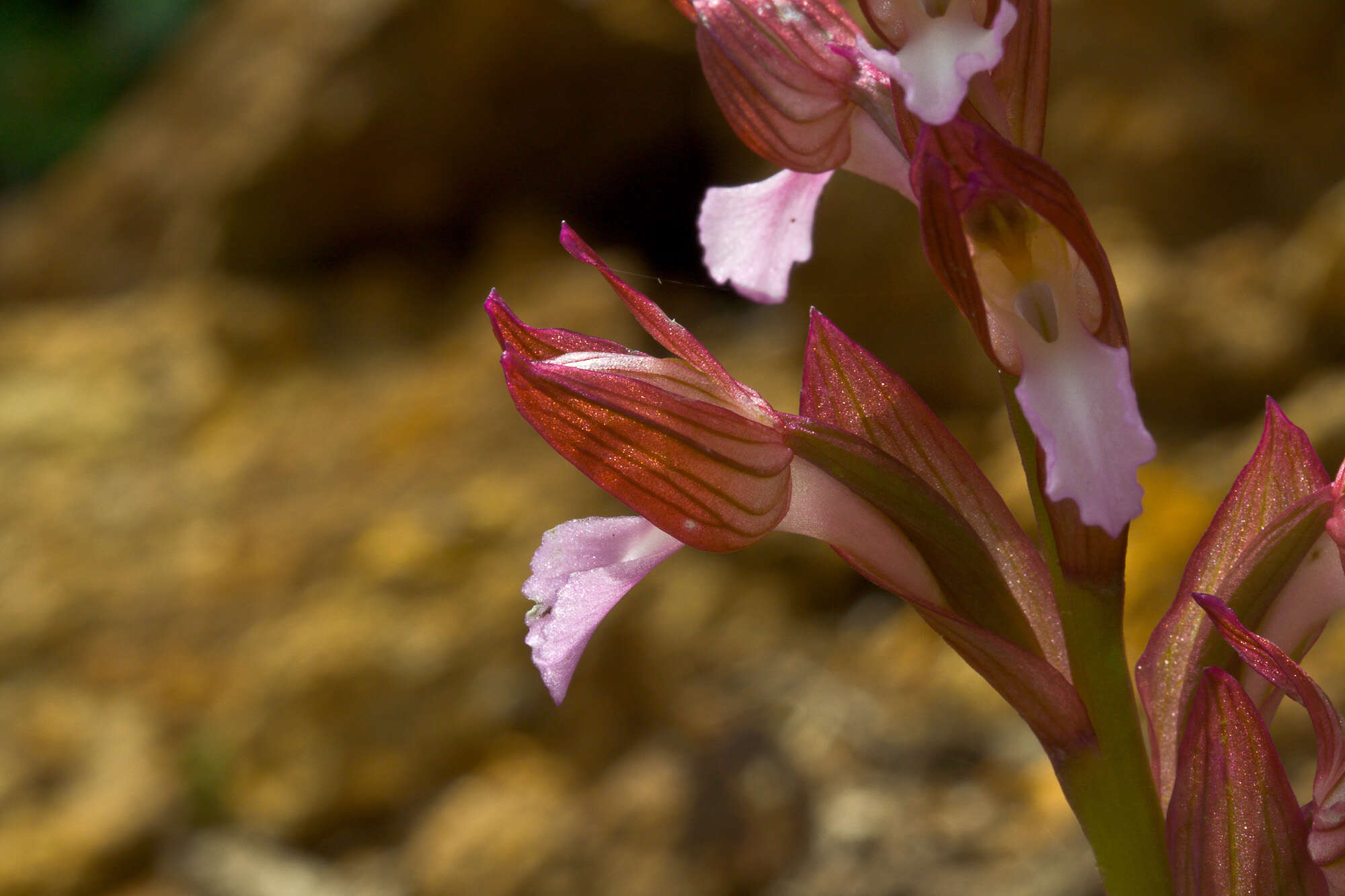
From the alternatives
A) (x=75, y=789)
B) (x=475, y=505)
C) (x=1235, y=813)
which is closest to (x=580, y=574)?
(x=1235, y=813)

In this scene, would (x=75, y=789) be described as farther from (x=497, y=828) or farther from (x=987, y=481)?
(x=987, y=481)

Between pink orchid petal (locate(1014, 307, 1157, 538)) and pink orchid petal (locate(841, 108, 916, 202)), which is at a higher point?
pink orchid petal (locate(841, 108, 916, 202))

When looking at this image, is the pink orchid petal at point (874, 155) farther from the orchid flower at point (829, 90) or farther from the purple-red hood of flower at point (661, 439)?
the purple-red hood of flower at point (661, 439)

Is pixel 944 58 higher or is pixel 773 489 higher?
pixel 944 58

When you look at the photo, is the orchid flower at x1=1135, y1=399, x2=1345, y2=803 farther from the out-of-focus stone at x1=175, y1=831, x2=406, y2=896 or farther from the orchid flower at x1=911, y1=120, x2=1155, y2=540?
the out-of-focus stone at x1=175, y1=831, x2=406, y2=896

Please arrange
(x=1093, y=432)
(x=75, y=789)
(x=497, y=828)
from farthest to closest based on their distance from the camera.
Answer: (x=75, y=789), (x=497, y=828), (x=1093, y=432)

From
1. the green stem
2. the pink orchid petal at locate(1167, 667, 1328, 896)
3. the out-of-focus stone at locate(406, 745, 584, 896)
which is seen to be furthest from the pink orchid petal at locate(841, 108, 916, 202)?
the out-of-focus stone at locate(406, 745, 584, 896)

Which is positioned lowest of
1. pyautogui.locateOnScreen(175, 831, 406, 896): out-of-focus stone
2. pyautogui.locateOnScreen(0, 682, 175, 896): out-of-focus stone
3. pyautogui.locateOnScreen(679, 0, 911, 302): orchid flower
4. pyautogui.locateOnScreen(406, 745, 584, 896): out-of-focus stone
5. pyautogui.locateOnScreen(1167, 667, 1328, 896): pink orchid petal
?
pyautogui.locateOnScreen(406, 745, 584, 896): out-of-focus stone
